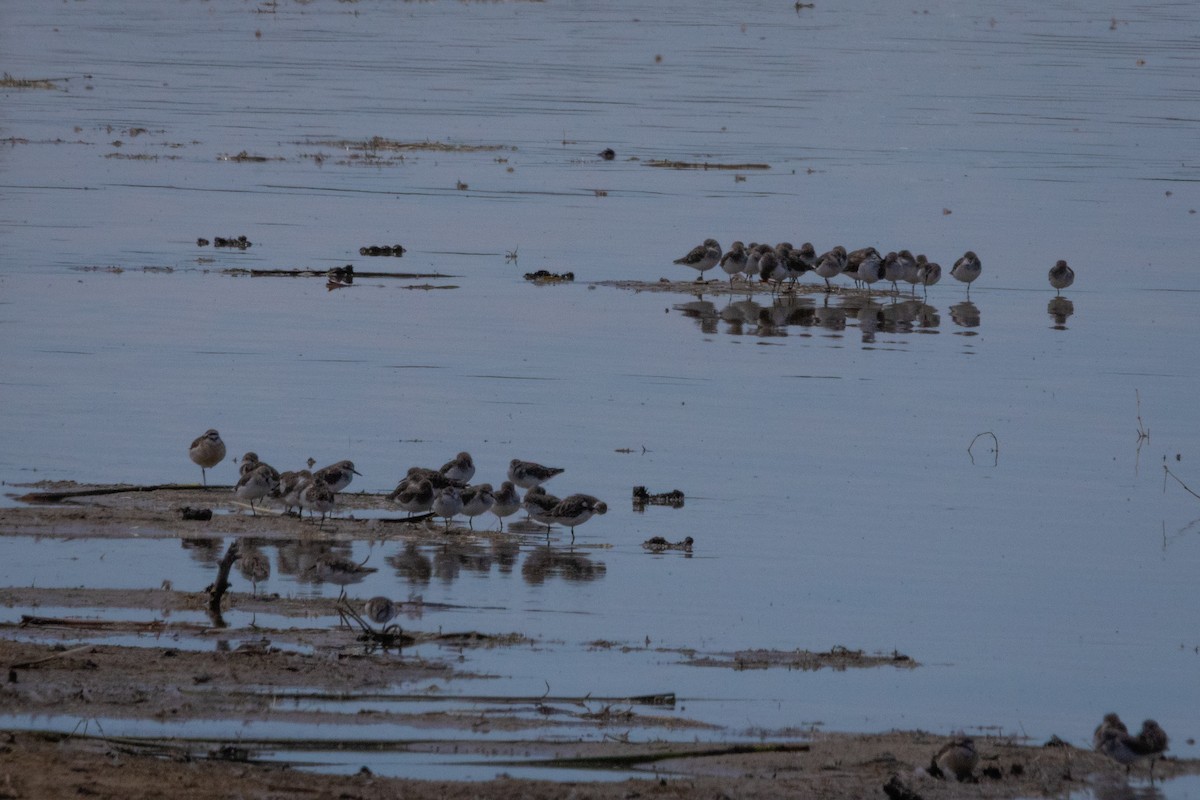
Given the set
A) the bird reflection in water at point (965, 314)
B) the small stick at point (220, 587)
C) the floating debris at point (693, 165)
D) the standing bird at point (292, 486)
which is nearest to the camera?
the small stick at point (220, 587)

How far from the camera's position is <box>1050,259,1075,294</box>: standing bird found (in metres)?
26.0

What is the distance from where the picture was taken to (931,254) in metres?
28.7

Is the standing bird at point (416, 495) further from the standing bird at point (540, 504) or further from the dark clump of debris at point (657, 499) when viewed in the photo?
the dark clump of debris at point (657, 499)

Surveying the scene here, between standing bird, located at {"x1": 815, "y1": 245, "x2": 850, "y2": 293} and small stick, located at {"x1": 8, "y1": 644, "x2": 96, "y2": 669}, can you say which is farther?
standing bird, located at {"x1": 815, "y1": 245, "x2": 850, "y2": 293}

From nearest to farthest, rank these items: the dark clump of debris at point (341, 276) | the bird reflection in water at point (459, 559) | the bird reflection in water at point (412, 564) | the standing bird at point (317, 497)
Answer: the bird reflection in water at point (412, 564)
the bird reflection in water at point (459, 559)
the standing bird at point (317, 497)
the dark clump of debris at point (341, 276)

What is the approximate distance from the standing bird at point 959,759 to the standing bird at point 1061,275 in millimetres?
17428

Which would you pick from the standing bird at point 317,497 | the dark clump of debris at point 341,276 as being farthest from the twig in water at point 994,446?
the dark clump of debris at point 341,276

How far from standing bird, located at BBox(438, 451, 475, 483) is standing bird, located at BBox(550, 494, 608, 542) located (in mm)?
930

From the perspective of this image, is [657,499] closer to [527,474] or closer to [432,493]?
[527,474]

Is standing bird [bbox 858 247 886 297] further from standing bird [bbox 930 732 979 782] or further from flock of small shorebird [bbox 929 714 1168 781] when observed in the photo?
standing bird [bbox 930 732 979 782]

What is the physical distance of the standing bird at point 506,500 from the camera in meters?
14.5

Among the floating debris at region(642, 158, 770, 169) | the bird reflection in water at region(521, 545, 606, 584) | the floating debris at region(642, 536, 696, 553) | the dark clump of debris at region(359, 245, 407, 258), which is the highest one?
the floating debris at region(642, 158, 770, 169)

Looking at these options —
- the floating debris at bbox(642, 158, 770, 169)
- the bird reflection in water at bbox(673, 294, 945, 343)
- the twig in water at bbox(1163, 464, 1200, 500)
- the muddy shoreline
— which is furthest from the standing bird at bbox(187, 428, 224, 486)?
the floating debris at bbox(642, 158, 770, 169)

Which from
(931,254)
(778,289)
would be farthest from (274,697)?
(931,254)
